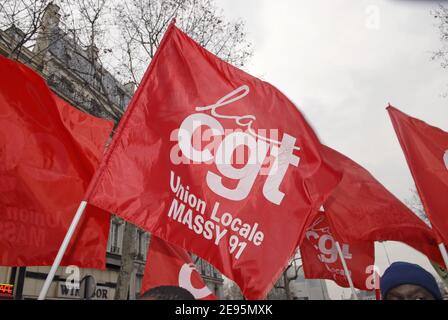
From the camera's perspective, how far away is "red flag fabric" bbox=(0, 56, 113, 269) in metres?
3.49

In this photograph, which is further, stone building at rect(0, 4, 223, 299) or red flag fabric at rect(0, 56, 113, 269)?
stone building at rect(0, 4, 223, 299)

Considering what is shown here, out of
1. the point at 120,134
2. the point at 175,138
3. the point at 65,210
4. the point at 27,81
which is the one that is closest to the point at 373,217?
the point at 175,138

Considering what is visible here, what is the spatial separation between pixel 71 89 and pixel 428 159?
38.2 ft

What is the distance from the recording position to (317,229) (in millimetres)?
7312

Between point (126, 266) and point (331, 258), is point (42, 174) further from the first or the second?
point (126, 266)

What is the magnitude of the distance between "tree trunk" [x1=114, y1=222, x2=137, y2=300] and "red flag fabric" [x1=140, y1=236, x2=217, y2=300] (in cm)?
641

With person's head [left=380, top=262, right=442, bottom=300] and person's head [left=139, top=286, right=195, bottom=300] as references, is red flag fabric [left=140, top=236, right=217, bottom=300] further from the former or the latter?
person's head [left=380, top=262, right=442, bottom=300]

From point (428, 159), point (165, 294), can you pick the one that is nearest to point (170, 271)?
point (165, 294)

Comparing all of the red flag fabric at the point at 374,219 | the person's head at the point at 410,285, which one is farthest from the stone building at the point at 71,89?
the person's head at the point at 410,285

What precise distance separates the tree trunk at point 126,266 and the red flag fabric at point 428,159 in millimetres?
8724

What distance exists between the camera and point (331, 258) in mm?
6945

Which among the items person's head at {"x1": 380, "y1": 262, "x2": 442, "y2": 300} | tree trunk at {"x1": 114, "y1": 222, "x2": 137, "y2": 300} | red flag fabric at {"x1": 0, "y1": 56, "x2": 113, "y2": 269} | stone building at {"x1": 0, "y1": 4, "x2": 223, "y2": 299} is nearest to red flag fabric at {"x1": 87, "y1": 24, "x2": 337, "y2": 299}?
person's head at {"x1": 380, "y1": 262, "x2": 442, "y2": 300}
